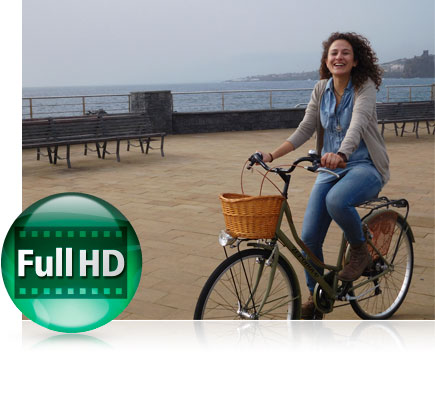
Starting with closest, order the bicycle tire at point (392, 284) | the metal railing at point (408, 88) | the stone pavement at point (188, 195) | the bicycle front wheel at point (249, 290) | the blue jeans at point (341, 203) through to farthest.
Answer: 1. the bicycle front wheel at point (249, 290)
2. the blue jeans at point (341, 203)
3. the bicycle tire at point (392, 284)
4. the stone pavement at point (188, 195)
5. the metal railing at point (408, 88)

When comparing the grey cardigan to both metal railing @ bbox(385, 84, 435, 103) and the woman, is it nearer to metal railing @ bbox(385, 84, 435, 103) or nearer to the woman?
the woman

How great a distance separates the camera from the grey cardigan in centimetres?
304

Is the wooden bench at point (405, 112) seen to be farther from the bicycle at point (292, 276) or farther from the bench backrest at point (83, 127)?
the bicycle at point (292, 276)

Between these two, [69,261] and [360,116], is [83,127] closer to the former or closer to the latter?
[69,261]

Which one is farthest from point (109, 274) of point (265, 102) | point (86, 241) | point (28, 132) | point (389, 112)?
point (265, 102)

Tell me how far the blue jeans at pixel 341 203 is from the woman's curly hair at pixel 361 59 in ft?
1.45

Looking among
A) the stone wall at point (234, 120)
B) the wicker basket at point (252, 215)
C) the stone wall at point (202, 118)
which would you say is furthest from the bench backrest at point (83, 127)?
the wicker basket at point (252, 215)

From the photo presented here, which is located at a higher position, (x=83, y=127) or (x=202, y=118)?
(x=202, y=118)

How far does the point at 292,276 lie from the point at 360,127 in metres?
0.78

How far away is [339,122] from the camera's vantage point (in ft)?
10.6

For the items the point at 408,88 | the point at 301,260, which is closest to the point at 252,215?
the point at 301,260

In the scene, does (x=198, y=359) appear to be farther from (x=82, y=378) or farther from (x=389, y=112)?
(x=389, y=112)

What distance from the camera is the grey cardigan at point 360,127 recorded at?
3.04 m

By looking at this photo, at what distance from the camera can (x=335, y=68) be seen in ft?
10.6
